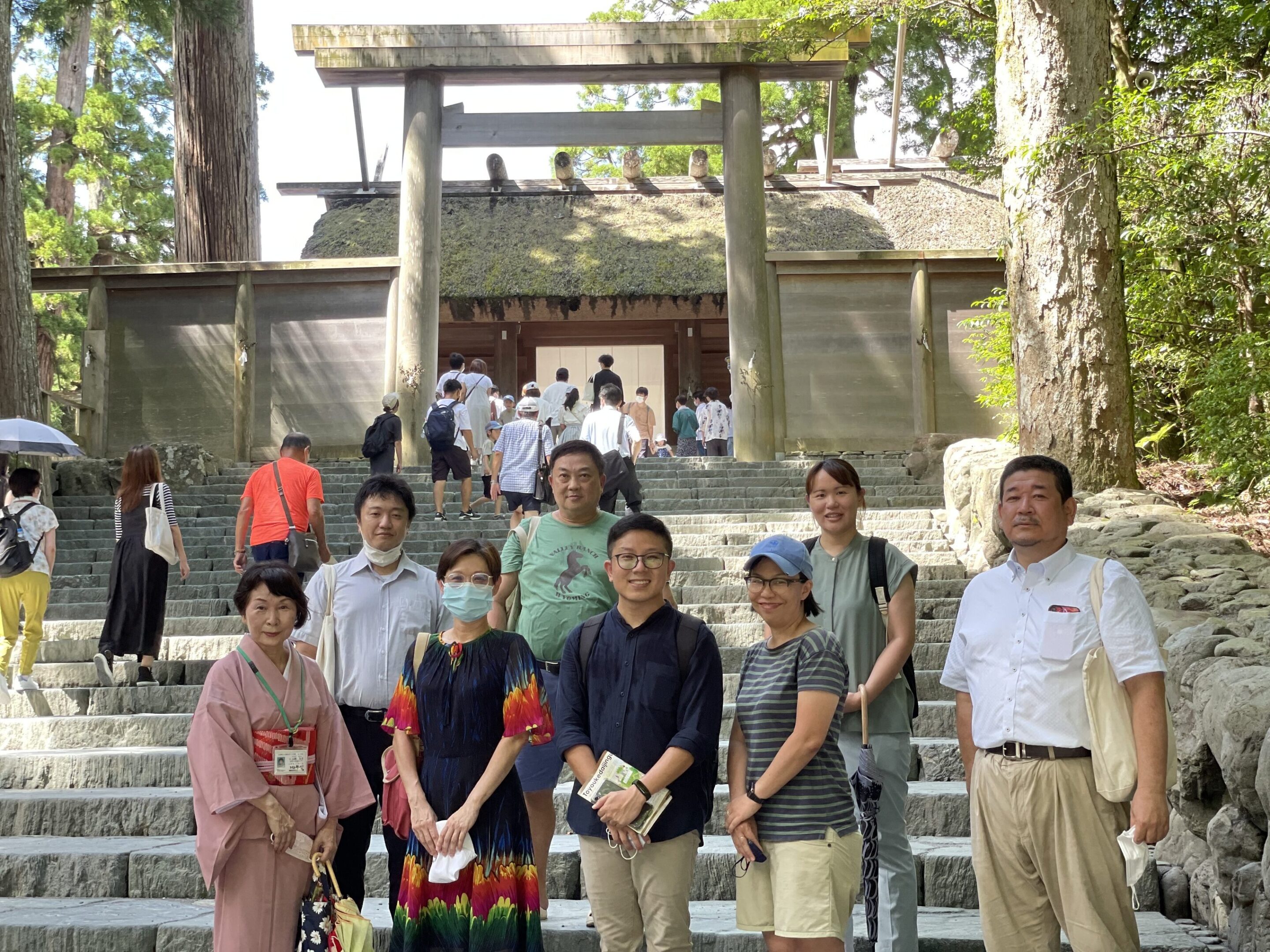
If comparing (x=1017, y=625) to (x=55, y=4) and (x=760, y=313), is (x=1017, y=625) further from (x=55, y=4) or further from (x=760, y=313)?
(x=55, y=4)

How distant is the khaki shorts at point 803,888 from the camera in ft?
10.7

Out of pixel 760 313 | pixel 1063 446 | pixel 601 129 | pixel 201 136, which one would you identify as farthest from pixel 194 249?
pixel 1063 446

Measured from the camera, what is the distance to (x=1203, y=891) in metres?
4.49

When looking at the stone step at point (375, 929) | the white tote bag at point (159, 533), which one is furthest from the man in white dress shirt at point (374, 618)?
the white tote bag at point (159, 533)

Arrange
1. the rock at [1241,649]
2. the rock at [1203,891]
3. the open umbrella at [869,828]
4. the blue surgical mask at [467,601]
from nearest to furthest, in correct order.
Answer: the blue surgical mask at [467,601] → the open umbrella at [869,828] → the rock at [1203,891] → the rock at [1241,649]

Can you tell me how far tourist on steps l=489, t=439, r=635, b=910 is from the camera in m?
4.31

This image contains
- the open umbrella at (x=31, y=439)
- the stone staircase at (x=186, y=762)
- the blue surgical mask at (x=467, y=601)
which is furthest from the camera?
the open umbrella at (x=31, y=439)

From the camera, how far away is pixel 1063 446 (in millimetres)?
8789

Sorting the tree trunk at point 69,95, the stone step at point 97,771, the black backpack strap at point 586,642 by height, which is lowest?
the stone step at point 97,771

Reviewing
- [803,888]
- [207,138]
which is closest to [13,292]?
[207,138]

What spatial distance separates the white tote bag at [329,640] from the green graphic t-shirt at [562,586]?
63 cm

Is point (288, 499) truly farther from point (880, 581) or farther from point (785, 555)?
point (785, 555)

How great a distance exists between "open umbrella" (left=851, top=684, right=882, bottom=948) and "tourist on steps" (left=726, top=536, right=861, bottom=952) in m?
0.45

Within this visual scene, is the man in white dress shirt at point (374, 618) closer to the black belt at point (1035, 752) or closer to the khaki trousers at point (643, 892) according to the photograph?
the khaki trousers at point (643, 892)
